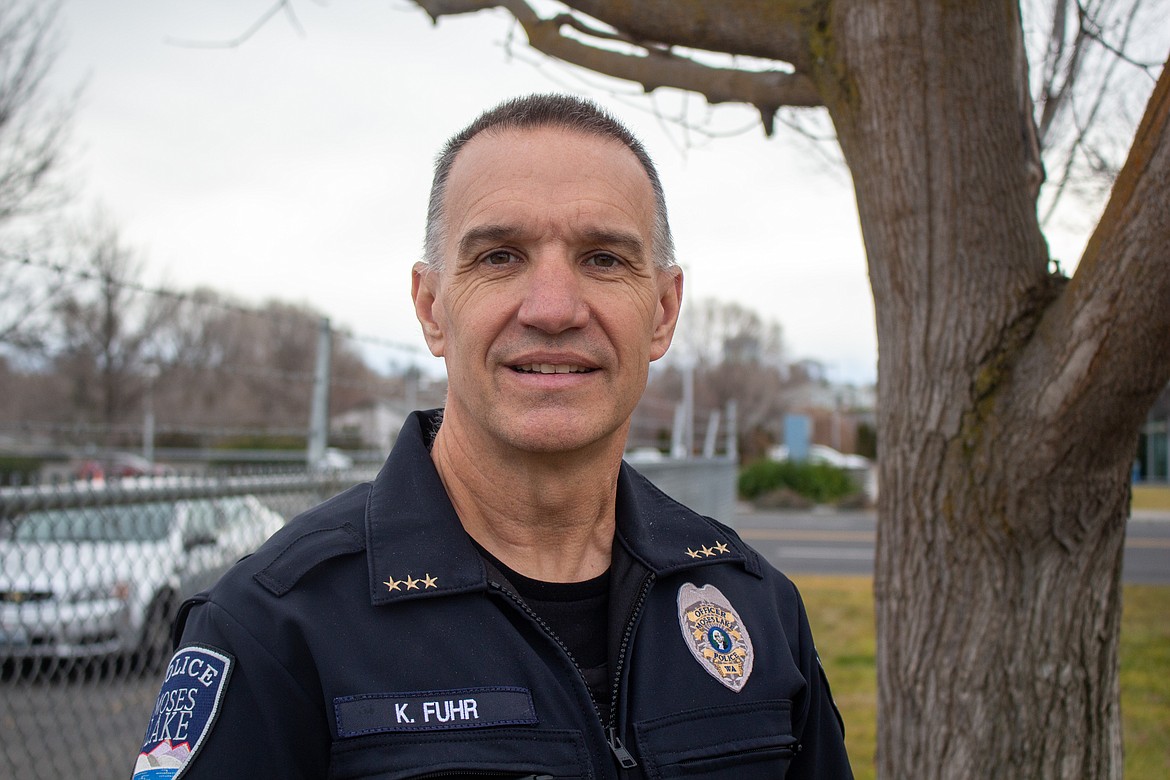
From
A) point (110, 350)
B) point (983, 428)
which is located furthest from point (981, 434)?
point (110, 350)

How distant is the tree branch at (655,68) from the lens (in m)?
3.12

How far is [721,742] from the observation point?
1.66 m

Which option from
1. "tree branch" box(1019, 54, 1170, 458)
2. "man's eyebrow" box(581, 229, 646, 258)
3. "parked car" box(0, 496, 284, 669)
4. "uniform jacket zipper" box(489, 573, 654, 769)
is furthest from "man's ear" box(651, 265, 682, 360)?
"parked car" box(0, 496, 284, 669)

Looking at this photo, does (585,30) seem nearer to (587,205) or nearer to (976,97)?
(976,97)

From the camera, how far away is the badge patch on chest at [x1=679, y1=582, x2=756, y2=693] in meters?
1.73

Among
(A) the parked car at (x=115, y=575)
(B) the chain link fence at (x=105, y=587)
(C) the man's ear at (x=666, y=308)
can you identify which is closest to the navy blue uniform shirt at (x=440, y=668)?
(C) the man's ear at (x=666, y=308)

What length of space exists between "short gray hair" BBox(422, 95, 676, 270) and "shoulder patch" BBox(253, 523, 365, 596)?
20.4 inches

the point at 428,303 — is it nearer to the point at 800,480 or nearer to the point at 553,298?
the point at 553,298

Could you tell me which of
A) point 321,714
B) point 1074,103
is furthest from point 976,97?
point 1074,103

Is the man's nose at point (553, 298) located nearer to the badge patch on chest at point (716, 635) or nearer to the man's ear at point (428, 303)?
the man's ear at point (428, 303)

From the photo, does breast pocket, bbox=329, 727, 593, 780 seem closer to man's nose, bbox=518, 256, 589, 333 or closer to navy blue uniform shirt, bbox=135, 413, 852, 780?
navy blue uniform shirt, bbox=135, 413, 852, 780

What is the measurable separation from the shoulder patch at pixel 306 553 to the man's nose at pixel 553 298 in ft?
1.49

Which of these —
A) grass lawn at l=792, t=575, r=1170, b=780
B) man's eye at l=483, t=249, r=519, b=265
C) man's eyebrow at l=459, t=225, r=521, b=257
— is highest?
man's eyebrow at l=459, t=225, r=521, b=257

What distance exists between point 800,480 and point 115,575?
26918 millimetres
